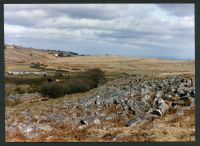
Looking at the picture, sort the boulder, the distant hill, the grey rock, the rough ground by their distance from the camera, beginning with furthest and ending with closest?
the distant hill < the boulder < the grey rock < the rough ground

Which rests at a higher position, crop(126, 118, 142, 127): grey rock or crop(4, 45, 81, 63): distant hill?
crop(4, 45, 81, 63): distant hill

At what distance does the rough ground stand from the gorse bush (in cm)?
17

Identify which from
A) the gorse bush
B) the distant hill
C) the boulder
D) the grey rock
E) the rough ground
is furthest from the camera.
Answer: the distant hill

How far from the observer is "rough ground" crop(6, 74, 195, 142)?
10.7 meters

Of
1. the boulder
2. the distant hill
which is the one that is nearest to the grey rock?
the boulder

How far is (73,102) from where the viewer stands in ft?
38.9

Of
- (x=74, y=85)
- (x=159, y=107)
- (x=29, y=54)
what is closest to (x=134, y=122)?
(x=159, y=107)

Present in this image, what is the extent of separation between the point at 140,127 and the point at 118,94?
1432 mm

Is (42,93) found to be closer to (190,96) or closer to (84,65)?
(84,65)

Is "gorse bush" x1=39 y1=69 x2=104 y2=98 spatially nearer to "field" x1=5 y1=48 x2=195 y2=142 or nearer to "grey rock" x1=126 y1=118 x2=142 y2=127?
"field" x1=5 y1=48 x2=195 y2=142

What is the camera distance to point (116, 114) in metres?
11.4

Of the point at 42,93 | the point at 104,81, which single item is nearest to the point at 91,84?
the point at 104,81

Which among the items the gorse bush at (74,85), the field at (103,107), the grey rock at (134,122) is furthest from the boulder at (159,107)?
the gorse bush at (74,85)

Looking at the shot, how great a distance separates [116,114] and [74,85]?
146 cm
